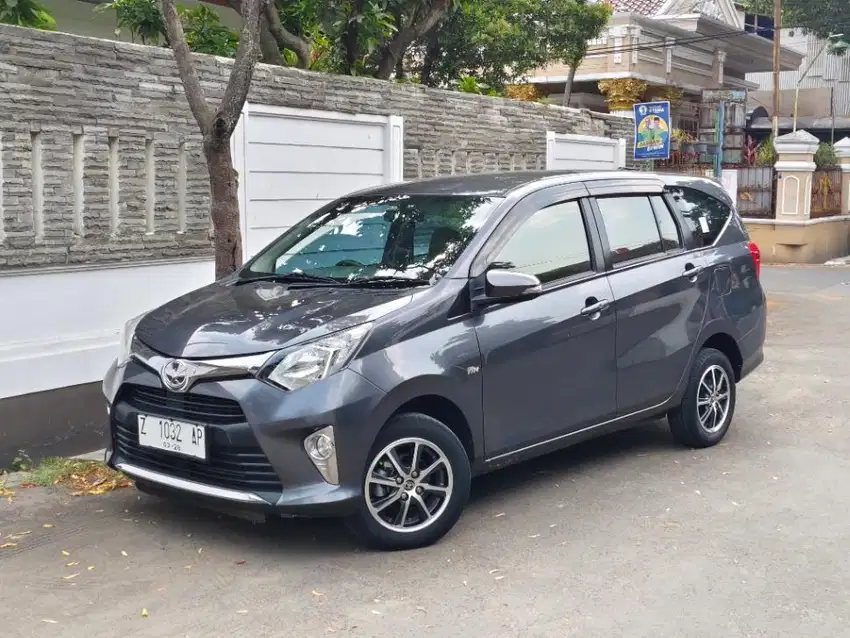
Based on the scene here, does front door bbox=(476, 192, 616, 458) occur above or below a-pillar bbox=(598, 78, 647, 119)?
below

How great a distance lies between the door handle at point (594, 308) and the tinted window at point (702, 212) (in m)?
1.27

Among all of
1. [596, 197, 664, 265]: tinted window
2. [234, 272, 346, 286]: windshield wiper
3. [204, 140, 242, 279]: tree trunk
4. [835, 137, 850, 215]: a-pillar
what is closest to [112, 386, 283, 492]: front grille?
[234, 272, 346, 286]: windshield wiper

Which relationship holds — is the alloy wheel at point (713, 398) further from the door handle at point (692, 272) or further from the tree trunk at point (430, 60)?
the tree trunk at point (430, 60)

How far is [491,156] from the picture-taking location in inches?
Result: 401

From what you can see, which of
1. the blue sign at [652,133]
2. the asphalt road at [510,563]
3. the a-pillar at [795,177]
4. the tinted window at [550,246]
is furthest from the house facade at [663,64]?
the asphalt road at [510,563]

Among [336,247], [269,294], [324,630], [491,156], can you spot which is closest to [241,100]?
[336,247]

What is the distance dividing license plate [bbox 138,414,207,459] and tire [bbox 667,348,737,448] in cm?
312

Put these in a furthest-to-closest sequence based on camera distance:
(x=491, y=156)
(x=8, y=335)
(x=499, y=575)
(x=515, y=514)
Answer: (x=491, y=156) < (x=8, y=335) < (x=515, y=514) < (x=499, y=575)

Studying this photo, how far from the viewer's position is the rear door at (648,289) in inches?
229

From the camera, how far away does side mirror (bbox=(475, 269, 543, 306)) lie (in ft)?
16.2

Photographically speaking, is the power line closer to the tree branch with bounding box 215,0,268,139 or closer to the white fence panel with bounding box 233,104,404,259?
the white fence panel with bounding box 233,104,404,259

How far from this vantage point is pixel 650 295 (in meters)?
5.94

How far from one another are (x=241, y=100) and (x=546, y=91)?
2202 centimetres

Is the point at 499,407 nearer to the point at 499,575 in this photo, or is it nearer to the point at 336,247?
the point at 499,575
